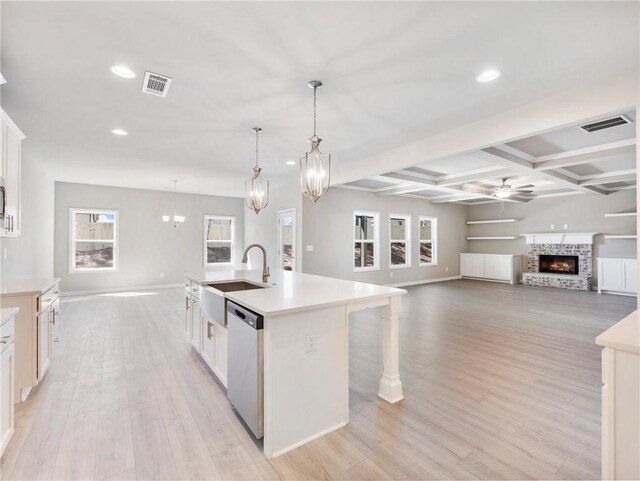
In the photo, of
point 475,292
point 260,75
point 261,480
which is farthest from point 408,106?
point 475,292

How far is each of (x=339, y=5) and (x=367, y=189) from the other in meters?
6.09

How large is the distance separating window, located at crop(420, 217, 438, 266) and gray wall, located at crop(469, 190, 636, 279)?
191cm

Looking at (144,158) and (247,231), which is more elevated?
(144,158)

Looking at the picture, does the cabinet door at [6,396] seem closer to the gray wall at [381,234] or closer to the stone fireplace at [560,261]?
the gray wall at [381,234]

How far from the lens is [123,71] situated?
2.53m

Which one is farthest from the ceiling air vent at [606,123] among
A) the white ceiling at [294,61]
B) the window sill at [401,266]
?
the window sill at [401,266]

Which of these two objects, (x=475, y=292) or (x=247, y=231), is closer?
(x=475, y=292)

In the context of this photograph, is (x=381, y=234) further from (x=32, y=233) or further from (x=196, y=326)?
(x=32, y=233)

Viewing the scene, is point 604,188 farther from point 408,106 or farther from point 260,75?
point 260,75

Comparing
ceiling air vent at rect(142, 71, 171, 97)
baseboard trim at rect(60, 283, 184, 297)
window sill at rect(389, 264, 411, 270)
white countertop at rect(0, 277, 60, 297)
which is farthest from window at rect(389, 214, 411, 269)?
white countertop at rect(0, 277, 60, 297)

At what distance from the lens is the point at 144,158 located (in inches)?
204

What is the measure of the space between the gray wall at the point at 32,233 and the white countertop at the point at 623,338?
538 centimetres

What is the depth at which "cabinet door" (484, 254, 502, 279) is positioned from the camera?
948cm

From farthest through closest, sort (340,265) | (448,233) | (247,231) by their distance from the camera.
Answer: (448,233)
(247,231)
(340,265)
